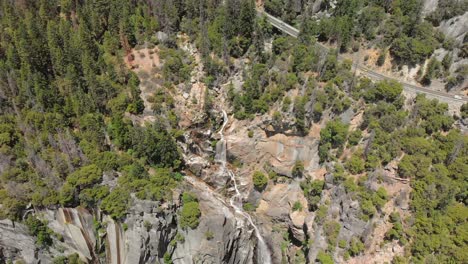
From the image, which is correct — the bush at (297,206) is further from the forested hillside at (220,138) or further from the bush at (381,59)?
the bush at (381,59)

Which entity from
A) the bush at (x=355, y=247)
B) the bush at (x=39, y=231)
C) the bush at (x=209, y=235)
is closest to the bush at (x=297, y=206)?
the bush at (x=355, y=247)

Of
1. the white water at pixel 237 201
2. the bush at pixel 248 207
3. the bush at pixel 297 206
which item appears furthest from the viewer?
the bush at pixel 248 207

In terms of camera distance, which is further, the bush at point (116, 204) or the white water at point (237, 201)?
the white water at point (237, 201)

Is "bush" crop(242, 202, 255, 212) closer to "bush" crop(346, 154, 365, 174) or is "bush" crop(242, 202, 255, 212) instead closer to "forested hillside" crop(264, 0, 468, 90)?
"bush" crop(346, 154, 365, 174)

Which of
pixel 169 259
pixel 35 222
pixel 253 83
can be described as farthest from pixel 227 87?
pixel 35 222

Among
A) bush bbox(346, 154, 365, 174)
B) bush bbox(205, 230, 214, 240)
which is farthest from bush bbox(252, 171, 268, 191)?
bush bbox(346, 154, 365, 174)

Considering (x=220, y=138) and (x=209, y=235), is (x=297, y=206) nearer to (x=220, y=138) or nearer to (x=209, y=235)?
(x=209, y=235)

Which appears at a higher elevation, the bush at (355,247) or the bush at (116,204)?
the bush at (116,204)
